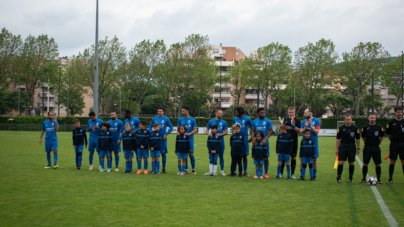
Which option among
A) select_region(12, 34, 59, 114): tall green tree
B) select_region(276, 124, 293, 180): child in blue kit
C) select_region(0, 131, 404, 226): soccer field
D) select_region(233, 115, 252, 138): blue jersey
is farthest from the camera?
select_region(12, 34, 59, 114): tall green tree

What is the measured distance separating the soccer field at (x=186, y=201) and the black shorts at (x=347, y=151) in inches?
29.2

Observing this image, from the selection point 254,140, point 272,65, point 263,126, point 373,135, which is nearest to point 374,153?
point 373,135

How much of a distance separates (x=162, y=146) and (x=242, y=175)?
2.83 m

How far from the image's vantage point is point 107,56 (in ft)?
169

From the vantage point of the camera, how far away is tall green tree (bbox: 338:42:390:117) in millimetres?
50750

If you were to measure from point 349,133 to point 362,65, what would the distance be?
1914 inches

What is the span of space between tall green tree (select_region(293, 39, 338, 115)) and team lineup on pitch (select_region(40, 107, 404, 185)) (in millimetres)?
46404

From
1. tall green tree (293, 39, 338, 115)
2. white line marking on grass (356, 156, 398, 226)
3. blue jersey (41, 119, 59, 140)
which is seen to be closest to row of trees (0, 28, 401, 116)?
tall green tree (293, 39, 338, 115)

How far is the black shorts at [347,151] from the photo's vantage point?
28.5 ft

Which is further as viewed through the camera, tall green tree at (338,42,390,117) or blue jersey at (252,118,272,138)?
tall green tree at (338,42,390,117)

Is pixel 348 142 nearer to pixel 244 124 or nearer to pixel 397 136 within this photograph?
pixel 397 136

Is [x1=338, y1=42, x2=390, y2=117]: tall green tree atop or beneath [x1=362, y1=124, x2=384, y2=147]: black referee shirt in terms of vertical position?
atop

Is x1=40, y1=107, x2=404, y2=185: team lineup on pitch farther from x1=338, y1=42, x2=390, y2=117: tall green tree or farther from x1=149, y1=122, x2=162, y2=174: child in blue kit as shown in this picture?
x1=338, y1=42, x2=390, y2=117: tall green tree

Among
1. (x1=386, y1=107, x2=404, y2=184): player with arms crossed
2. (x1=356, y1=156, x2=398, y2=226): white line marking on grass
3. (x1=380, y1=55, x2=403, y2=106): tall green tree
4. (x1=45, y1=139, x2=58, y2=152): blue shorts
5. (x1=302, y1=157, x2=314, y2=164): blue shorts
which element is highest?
(x1=380, y1=55, x2=403, y2=106): tall green tree
